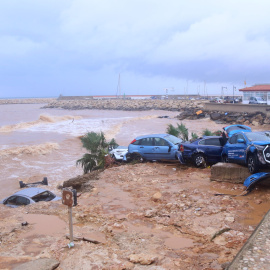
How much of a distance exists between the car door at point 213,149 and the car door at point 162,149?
68.1 inches

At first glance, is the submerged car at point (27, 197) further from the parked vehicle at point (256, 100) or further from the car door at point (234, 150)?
the parked vehicle at point (256, 100)

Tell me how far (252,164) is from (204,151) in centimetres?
322

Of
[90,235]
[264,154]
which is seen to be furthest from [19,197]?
[264,154]

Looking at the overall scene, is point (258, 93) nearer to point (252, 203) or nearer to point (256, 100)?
point (256, 100)

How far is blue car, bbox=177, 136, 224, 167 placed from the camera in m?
12.6

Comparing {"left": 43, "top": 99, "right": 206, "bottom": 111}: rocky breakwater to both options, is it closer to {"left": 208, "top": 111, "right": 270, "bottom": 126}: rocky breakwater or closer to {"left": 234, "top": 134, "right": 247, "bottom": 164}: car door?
{"left": 208, "top": 111, "right": 270, "bottom": 126}: rocky breakwater

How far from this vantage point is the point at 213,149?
1263 centimetres

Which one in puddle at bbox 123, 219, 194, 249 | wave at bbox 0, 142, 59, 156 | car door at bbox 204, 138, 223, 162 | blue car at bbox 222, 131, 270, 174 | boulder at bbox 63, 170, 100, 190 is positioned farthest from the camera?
wave at bbox 0, 142, 59, 156

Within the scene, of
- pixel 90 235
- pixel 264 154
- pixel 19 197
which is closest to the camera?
pixel 90 235

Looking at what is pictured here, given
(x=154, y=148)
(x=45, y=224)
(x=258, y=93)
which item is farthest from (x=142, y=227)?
(x=258, y=93)

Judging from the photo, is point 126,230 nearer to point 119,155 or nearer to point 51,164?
point 119,155

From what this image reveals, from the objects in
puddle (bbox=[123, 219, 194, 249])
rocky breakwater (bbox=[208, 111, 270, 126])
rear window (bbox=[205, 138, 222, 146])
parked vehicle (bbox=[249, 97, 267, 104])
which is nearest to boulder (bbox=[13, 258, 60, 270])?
puddle (bbox=[123, 219, 194, 249])

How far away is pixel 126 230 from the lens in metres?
6.80

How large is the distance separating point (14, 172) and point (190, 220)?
16.3m
